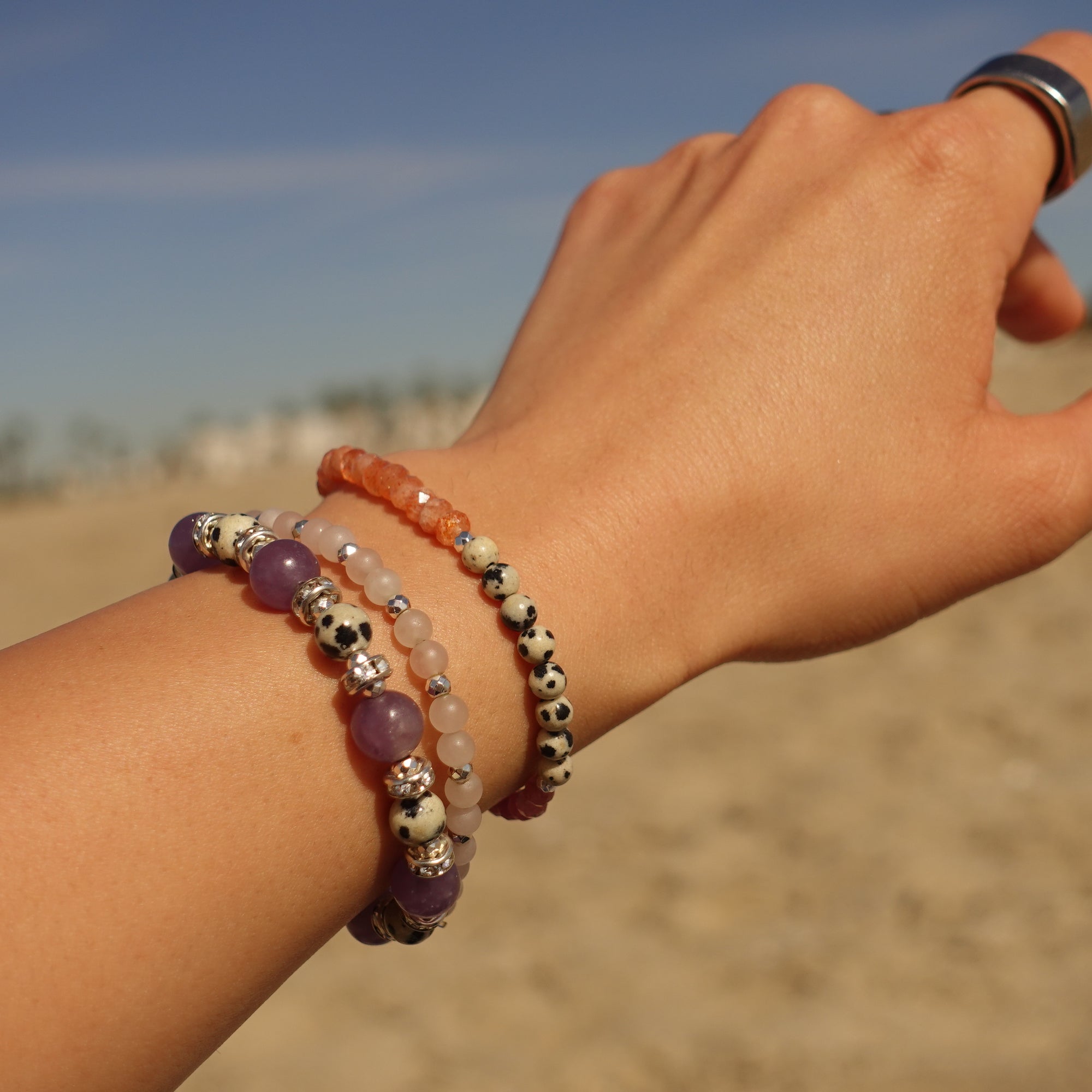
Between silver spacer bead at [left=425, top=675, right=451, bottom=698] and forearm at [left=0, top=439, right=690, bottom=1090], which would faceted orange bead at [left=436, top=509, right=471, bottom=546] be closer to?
forearm at [left=0, top=439, right=690, bottom=1090]

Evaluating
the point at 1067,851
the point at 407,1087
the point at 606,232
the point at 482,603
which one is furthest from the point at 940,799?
the point at 482,603

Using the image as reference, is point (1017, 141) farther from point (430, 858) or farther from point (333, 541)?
point (430, 858)

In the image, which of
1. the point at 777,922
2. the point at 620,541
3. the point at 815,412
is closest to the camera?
the point at 620,541

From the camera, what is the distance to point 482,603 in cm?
118

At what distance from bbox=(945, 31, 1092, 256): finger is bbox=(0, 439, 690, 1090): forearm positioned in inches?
40.8

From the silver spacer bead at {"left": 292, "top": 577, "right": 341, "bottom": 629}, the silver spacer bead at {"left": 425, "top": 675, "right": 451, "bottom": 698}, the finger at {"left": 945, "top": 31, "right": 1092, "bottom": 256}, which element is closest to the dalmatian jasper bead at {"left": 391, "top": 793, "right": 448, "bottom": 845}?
the silver spacer bead at {"left": 425, "top": 675, "right": 451, "bottom": 698}

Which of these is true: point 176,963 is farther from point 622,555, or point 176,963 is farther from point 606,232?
point 606,232

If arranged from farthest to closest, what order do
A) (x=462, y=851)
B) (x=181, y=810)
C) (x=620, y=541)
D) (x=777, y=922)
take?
1. (x=777, y=922)
2. (x=620, y=541)
3. (x=462, y=851)
4. (x=181, y=810)

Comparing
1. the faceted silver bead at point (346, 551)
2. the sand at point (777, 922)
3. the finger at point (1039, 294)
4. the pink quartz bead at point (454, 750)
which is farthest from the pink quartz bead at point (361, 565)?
the sand at point (777, 922)

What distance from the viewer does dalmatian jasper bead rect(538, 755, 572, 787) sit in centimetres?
120

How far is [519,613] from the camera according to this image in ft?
3.77

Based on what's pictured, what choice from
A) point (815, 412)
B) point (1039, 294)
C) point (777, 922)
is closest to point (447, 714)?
point (815, 412)

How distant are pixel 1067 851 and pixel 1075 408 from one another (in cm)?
262

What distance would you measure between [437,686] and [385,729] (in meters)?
0.09
